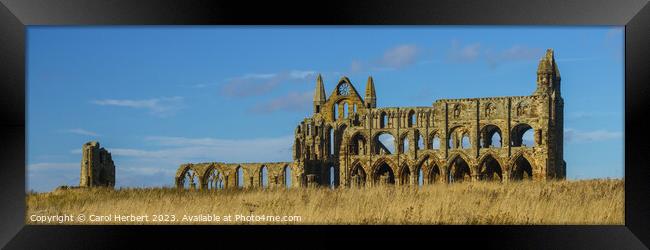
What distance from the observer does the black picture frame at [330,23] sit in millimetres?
10539

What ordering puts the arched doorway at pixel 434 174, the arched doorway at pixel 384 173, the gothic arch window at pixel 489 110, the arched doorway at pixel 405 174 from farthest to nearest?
1. the arched doorway at pixel 384 173
2. the arched doorway at pixel 405 174
3. the arched doorway at pixel 434 174
4. the gothic arch window at pixel 489 110

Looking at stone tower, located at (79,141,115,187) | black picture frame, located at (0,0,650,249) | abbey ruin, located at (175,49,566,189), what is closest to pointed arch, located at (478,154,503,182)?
abbey ruin, located at (175,49,566,189)

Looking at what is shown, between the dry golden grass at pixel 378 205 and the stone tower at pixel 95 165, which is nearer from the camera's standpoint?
the dry golden grass at pixel 378 205

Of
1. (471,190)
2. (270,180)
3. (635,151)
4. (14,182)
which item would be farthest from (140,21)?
(270,180)

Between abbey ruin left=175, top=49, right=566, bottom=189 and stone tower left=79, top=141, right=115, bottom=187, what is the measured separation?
276 inches

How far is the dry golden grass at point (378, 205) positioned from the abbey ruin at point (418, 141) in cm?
2535

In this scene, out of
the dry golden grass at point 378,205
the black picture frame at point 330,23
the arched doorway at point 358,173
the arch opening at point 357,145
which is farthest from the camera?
the arch opening at point 357,145

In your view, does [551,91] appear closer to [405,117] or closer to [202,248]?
[405,117]

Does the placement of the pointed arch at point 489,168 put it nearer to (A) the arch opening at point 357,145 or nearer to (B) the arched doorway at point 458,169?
(B) the arched doorway at point 458,169

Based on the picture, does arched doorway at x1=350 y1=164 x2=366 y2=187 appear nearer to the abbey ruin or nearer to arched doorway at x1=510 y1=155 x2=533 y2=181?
the abbey ruin

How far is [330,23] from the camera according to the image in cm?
1063

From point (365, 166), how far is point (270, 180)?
21.5 ft

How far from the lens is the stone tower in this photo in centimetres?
4191

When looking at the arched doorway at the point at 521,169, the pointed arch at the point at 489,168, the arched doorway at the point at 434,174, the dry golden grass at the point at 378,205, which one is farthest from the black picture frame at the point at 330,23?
the arched doorway at the point at 434,174
